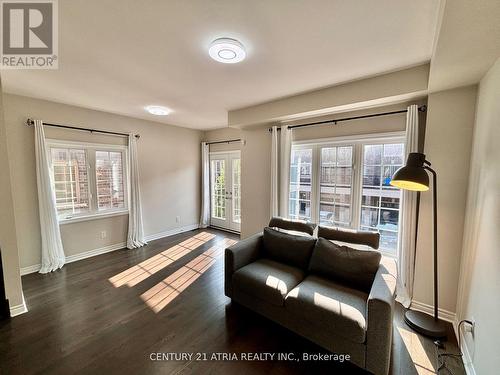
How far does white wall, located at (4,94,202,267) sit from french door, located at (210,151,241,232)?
43 cm

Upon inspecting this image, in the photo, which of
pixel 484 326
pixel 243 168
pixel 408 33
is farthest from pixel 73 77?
pixel 484 326

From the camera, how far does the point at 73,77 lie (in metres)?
2.42

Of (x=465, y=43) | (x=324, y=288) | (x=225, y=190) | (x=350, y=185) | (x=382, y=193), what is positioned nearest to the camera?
(x=465, y=43)

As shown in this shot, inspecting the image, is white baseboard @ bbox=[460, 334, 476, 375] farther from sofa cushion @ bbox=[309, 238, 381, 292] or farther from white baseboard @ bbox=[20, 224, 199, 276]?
white baseboard @ bbox=[20, 224, 199, 276]

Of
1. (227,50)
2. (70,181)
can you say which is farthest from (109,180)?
(227,50)

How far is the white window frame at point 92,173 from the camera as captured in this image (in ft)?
11.3

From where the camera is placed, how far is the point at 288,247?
2.56 metres

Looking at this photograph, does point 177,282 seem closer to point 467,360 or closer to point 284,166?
point 284,166

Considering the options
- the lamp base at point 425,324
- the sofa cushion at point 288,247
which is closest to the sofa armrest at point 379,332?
the lamp base at point 425,324

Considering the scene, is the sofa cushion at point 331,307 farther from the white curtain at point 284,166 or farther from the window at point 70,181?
the window at point 70,181

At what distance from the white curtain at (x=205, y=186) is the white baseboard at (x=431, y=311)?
4.47 meters

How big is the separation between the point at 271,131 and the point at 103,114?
305cm

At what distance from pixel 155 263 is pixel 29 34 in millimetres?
3078

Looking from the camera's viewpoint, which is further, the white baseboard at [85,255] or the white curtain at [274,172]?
the white curtain at [274,172]
